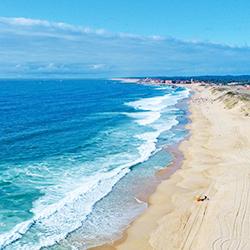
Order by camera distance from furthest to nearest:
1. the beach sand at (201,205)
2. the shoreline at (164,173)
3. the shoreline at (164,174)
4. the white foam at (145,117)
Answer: the white foam at (145,117)
the shoreline at (164,174)
the shoreline at (164,173)
the beach sand at (201,205)

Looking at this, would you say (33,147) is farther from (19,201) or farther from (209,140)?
(209,140)

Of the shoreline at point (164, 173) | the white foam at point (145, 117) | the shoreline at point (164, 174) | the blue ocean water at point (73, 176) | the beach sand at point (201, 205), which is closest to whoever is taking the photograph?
the beach sand at point (201, 205)

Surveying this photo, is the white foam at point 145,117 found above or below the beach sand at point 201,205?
below

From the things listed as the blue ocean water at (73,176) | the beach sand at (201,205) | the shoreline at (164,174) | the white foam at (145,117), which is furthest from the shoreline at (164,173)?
the white foam at (145,117)

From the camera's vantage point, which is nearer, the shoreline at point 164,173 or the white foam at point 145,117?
the shoreline at point 164,173

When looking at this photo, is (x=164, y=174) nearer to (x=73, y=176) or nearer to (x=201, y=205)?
(x=73, y=176)

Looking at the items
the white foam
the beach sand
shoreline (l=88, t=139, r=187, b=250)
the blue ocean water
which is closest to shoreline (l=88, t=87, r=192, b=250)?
shoreline (l=88, t=139, r=187, b=250)

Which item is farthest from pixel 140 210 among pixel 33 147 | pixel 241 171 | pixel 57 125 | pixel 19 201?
pixel 57 125

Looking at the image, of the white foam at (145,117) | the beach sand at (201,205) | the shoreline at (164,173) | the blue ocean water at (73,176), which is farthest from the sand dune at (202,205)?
the white foam at (145,117)

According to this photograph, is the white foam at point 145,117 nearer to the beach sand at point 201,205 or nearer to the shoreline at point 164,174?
the shoreline at point 164,174
